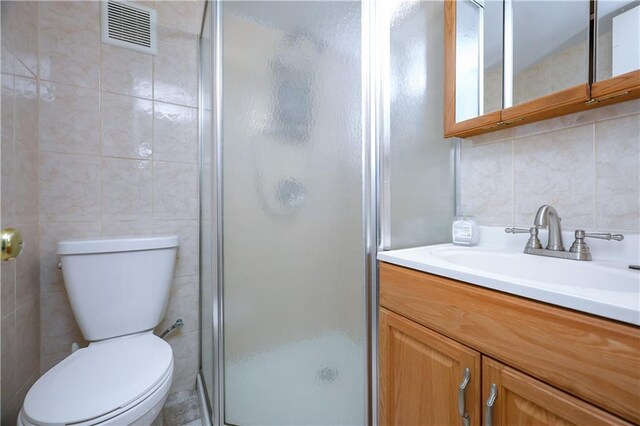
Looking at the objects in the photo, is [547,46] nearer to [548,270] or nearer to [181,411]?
[548,270]

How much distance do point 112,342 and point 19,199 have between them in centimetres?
63

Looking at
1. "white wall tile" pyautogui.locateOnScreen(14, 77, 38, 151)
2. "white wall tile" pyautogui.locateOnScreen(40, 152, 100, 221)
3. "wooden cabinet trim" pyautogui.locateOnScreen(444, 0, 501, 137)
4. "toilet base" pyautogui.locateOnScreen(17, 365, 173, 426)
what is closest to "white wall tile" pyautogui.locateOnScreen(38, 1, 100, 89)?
"white wall tile" pyautogui.locateOnScreen(14, 77, 38, 151)

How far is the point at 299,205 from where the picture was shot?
36.4 inches

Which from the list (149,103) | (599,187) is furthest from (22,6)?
(599,187)

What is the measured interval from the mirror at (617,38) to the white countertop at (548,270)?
430 millimetres

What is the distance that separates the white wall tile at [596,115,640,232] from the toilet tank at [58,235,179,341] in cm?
155

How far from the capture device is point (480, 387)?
54cm

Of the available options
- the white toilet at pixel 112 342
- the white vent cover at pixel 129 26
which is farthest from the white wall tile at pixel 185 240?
the white vent cover at pixel 129 26

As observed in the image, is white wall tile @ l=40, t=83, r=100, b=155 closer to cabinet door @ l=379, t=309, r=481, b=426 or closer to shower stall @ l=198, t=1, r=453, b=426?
shower stall @ l=198, t=1, r=453, b=426

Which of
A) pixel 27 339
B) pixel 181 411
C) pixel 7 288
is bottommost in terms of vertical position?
pixel 181 411

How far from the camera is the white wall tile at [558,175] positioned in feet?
2.52

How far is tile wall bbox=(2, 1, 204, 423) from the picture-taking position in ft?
3.43

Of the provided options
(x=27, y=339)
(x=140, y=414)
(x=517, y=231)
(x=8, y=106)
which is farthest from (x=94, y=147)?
(x=517, y=231)

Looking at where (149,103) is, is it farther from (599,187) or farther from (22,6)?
(599,187)
